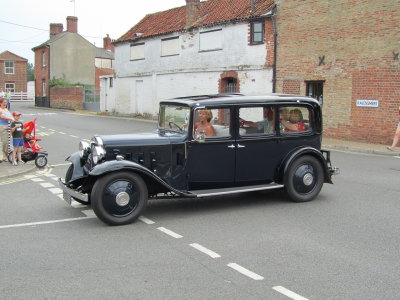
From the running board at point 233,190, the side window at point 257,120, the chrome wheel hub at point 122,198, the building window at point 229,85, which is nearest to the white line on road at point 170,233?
the chrome wheel hub at point 122,198

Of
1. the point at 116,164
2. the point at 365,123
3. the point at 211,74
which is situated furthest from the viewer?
the point at 211,74

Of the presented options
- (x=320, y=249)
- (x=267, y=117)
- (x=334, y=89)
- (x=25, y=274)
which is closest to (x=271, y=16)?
(x=334, y=89)

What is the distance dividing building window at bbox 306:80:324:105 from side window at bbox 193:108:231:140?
12849mm

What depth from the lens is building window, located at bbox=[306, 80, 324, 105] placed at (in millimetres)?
19250

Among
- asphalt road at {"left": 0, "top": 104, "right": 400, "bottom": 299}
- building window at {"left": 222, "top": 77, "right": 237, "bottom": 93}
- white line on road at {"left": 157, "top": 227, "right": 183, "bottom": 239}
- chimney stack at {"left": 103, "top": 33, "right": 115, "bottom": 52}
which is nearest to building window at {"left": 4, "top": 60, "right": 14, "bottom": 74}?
chimney stack at {"left": 103, "top": 33, "right": 115, "bottom": 52}

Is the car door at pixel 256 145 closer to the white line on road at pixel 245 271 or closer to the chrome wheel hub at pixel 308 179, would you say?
the chrome wheel hub at pixel 308 179

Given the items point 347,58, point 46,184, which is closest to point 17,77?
point 347,58

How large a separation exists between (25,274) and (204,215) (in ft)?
9.72

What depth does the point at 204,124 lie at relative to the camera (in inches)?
280

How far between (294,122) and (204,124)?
1.69 m

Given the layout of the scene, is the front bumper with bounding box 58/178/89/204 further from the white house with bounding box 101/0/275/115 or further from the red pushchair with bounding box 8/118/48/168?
the white house with bounding box 101/0/275/115

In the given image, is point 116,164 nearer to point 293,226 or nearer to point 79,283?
point 79,283

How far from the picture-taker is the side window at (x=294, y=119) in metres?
7.69

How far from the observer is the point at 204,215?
6.97 m
